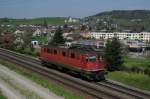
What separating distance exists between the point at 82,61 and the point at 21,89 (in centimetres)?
997

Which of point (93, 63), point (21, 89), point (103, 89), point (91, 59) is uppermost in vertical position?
point (91, 59)

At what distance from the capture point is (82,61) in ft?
126

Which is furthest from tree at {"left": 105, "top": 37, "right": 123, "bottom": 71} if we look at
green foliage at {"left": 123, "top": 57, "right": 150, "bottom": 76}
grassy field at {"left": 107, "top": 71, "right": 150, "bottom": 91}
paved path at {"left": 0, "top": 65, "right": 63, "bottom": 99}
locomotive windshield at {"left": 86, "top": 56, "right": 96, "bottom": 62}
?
paved path at {"left": 0, "top": 65, "right": 63, "bottom": 99}

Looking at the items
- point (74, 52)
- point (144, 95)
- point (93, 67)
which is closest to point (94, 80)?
point (93, 67)

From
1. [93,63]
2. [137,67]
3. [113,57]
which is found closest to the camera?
[93,63]

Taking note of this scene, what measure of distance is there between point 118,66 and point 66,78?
1388 cm

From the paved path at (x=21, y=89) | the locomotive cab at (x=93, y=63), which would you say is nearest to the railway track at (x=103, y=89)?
the locomotive cab at (x=93, y=63)

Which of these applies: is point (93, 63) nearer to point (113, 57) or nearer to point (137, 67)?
point (113, 57)

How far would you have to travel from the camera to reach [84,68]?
37969 millimetres

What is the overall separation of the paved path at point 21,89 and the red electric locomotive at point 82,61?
5.81 m

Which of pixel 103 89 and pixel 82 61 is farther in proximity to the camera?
pixel 82 61

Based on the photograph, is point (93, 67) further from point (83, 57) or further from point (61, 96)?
point (61, 96)

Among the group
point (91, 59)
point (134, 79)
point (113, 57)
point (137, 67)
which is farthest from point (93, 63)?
point (137, 67)

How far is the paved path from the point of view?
27.0 metres
